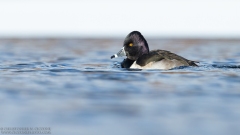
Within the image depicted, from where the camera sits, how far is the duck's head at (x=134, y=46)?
12.8 meters

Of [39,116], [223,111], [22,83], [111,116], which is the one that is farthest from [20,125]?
[22,83]

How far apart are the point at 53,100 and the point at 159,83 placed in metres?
2.45

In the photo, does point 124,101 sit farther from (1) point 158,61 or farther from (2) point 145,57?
(2) point 145,57

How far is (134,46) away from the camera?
12.8 meters

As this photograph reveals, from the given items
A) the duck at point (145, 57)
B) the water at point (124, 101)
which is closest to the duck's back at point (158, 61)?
the duck at point (145, 57)

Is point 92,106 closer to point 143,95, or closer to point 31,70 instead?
point 143,95

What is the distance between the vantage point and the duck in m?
11.9

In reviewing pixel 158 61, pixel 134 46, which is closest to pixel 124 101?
pixel 158 61

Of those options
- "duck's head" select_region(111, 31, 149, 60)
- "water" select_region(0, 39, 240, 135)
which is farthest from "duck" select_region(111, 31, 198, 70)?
"water" select_region(0, 39, 240, 135)

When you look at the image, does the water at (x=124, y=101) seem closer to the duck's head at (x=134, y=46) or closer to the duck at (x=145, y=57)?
the duck at (x=145, y=57)

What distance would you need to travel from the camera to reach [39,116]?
21.4 feet

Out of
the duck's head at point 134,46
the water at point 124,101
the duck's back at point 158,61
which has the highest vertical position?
the duck's head at point 134,46

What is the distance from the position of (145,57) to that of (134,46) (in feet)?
2.74

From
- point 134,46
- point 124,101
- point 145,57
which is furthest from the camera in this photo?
point 134,46
